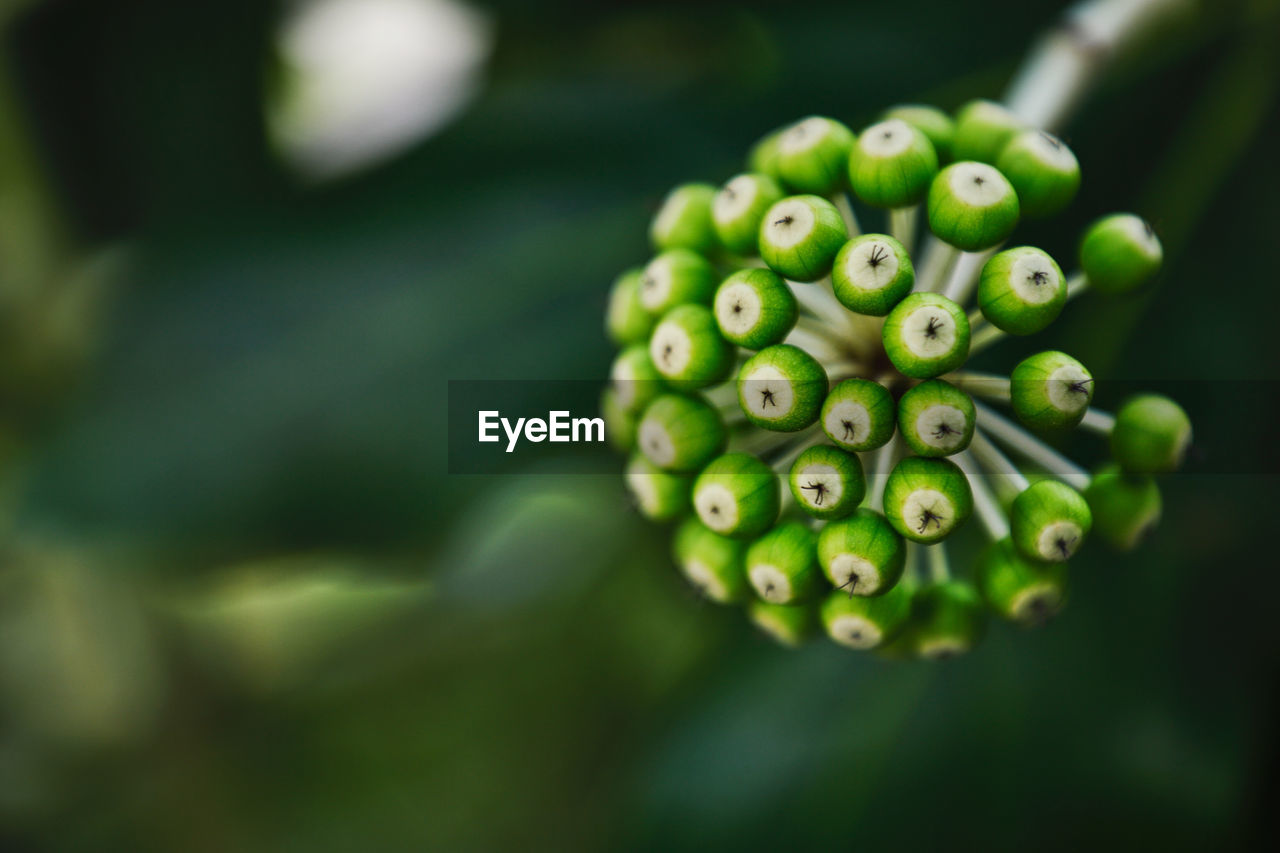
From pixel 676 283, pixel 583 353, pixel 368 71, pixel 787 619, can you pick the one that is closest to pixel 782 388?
pixel 676 283

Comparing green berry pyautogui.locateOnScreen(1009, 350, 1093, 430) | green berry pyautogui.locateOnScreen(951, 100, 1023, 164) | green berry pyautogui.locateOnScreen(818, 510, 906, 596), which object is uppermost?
green berry pyautogui.locateOnScreen(951, 100, 1023, 164)

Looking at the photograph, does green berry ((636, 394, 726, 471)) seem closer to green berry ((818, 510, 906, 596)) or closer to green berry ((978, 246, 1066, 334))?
green berry ((818, 510, 906, 596))

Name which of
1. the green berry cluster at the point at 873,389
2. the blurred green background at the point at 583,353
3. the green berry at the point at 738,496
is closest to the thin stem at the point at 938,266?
the green berry cluster at the point at 873,389

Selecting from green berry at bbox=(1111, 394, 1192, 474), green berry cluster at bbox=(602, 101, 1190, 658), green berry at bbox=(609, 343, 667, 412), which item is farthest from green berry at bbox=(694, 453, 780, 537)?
green berry at bbox=(1111, 394, 1192, 474)

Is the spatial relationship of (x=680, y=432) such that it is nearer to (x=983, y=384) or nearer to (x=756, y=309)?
(x=756, y=309)

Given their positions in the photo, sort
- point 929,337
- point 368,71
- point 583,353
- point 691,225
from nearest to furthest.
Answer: point 929,337 < point 691,225 < point 583,353 < point 368,71

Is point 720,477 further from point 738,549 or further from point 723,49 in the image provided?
point 723,49
